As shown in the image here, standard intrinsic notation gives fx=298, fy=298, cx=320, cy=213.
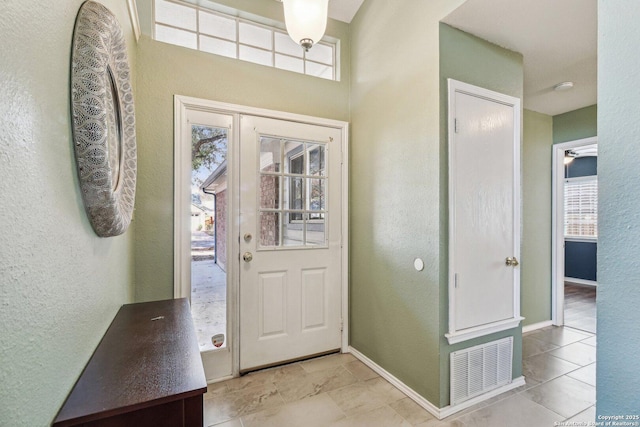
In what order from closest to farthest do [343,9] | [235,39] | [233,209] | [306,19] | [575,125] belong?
[306,19] < [233,209] < [235,39] < [343,9] < [575,125]

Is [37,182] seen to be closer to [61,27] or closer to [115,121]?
[61,27]

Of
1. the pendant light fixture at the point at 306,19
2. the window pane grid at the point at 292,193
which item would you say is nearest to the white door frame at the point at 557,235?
the window pane grid at the point at 292,193

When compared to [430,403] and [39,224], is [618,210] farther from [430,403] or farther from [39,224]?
[430,403]

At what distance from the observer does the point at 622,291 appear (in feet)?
2.63

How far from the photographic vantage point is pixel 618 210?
812 mm

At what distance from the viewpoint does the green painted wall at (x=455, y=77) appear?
187 centimetres

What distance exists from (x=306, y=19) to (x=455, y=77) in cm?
102

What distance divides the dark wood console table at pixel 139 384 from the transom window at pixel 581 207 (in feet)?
23.6

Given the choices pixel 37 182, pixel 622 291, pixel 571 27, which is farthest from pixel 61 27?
pixel 571 27

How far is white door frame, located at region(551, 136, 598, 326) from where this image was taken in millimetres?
3418

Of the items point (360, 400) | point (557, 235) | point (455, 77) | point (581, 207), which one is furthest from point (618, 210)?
point (581, 207)

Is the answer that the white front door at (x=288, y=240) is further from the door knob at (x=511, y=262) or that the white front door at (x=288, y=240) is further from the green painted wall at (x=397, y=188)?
the door knob at (x=511, y=262)

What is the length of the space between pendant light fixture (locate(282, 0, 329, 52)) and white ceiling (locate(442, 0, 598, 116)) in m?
0.83

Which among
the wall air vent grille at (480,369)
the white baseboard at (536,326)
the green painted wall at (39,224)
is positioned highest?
the green painted wall at (39,224)
